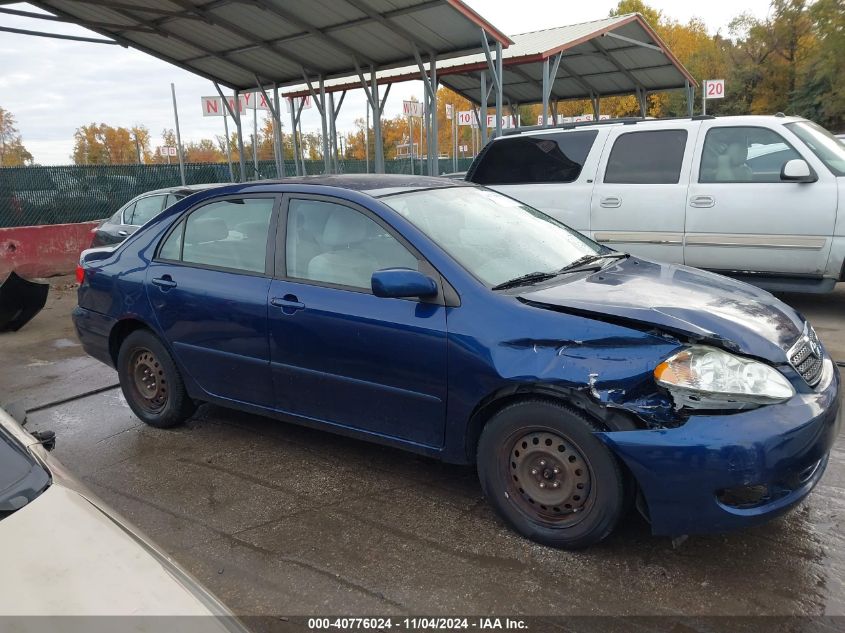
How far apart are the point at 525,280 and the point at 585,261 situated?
604mm

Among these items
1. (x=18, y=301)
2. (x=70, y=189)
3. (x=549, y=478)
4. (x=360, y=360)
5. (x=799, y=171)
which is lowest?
(x=18, y=301)

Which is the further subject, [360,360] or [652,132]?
[652,132]

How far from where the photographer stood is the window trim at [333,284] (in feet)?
10.5

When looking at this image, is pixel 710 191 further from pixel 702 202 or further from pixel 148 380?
pixel 148 380

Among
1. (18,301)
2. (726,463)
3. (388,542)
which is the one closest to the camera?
(726,463)

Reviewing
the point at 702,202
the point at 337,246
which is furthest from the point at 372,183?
the point at 702,202

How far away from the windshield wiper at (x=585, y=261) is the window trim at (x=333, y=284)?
0.73m

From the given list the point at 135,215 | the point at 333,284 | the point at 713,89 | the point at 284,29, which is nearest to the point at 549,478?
the point at 333,284

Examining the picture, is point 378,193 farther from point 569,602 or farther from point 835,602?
point 835,602

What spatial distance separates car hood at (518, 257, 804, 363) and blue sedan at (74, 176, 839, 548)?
0.01m

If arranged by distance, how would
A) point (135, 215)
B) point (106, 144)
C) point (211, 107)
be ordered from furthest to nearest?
1. point (106, 144)
2. point (211, 107)
3. point (135, 215)

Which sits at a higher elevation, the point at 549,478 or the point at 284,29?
the point at 284,29

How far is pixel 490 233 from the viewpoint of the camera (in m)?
3.70

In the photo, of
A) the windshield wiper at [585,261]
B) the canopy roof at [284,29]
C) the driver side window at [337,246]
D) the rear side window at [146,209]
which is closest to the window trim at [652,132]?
the windshield wiper at [585,261]
